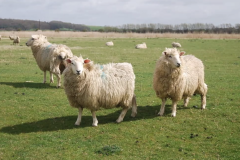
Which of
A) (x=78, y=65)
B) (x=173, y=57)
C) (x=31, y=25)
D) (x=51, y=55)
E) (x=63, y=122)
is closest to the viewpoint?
(x=78, y=65)

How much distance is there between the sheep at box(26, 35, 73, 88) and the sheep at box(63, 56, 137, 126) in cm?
487

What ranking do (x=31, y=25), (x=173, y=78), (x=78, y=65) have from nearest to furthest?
(x=78, y=65), (x=173, y=78), (x=31, y=25)

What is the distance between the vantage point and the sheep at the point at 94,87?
7.80 meters

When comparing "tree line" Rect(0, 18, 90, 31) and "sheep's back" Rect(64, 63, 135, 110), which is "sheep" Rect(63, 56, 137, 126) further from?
"tree line" Rect(0, 18, 90, 31)

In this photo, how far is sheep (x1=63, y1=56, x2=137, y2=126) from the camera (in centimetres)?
780

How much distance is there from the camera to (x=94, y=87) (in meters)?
7.87

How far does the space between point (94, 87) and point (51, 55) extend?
596 centimetres

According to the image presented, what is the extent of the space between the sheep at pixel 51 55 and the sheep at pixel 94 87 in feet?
16.0

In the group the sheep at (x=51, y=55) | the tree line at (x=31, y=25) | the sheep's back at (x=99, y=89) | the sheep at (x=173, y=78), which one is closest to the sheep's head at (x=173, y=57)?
the sheep at (x=173, y=78)

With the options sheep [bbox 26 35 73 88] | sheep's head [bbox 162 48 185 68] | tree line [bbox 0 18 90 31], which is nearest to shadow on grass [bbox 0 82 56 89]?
sheep [bbox 26 35 73 88]

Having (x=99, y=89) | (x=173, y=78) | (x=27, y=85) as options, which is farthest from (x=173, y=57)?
(x=27, y=85)

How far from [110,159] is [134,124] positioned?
2.33m

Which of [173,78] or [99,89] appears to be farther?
[173,78]

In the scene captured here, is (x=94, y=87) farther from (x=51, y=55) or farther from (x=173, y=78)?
(x=51, y=55)
